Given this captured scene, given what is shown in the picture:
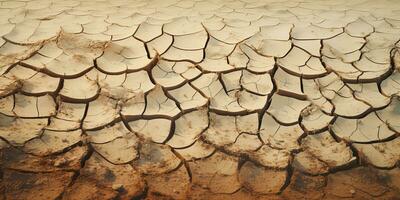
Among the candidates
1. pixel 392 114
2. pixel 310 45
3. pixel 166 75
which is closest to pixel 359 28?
pixel 310 45

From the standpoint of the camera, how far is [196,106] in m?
1.86

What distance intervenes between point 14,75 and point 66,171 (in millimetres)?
774

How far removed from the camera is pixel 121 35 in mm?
2223

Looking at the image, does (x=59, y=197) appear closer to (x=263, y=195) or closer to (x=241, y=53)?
(x=263, y=195)

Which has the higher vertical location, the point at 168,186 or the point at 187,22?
the point at 187,22

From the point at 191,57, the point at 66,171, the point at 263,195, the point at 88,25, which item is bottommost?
the point at 263,195

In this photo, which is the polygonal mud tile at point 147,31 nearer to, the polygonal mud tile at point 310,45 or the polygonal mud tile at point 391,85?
the polygonal mud tile at point 310,45

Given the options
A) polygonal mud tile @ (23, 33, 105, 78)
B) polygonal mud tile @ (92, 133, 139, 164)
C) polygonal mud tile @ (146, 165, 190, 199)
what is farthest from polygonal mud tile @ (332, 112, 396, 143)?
polygonal mud tile @ (23, 33, 105, 78)

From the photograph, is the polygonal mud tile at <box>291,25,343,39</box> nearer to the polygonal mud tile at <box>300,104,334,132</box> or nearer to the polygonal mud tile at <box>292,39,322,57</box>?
the polygonal mud tile at <box>292,39,322,57</box>

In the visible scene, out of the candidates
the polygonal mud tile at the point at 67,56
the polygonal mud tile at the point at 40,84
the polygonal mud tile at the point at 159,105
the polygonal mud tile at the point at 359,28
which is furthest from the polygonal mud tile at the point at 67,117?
the polygonal mud tile at the point at 359,28

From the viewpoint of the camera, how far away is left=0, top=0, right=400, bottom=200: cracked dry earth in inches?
59.5

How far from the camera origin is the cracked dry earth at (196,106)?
1512mm

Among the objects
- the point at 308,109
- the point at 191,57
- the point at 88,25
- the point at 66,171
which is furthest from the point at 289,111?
the point at 88,25

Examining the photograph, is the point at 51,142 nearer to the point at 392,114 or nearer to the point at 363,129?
the point at 363,129
